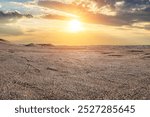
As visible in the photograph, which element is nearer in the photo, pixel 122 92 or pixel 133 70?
pixel 122 92

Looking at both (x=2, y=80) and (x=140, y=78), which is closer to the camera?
(x=2, y=80)

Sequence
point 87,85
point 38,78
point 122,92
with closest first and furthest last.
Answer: point 122,92 < point 87,85 < point 38,78

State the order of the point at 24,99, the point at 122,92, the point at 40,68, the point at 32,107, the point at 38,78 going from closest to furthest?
the point at 32,107 < the point at 24,99 < the point at 122,92 < the point at 38,78 < the point at 40,68

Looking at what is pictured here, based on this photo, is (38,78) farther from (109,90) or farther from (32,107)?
(32,107)

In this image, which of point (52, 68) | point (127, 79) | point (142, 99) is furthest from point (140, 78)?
point (52, 68)

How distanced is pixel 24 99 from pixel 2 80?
166 cm

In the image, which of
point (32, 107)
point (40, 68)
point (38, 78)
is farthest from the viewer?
point (40, 68)

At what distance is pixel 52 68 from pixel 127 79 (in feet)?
8.19

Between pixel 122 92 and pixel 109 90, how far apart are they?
302 millimetres

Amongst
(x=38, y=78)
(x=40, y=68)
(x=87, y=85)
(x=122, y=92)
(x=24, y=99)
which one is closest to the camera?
(x=24, y=99)

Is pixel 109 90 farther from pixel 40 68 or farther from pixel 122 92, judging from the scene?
pixel 40 68

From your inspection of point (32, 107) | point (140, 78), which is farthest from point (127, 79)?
point (32, 107)

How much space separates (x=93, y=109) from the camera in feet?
17.6

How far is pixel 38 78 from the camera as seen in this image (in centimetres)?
770
